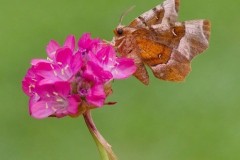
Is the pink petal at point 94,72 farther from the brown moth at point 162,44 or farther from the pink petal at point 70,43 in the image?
the brown moth at point 162,44

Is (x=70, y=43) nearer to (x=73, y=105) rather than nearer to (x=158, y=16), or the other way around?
(x=73, y=105)

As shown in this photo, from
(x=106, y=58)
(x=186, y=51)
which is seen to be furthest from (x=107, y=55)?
(x=186, y=51)

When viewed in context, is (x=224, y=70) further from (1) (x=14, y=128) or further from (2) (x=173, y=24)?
(2) (x=173, y=24)

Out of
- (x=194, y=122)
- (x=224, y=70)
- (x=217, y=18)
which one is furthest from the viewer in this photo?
(x=217, y=18)

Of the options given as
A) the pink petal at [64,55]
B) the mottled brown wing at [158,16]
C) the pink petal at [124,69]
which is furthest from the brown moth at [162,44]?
the pink petal at [64,55]

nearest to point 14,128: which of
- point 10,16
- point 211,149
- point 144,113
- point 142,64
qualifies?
point 144,113
